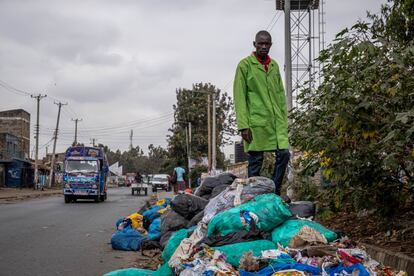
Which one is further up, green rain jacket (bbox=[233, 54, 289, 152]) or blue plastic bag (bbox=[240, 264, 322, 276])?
green rain jacket (bbox=[233, 54, 289, 152])

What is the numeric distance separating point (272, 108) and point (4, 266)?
3.70 metres

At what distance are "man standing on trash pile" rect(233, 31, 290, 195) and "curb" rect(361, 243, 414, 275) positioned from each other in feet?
4.57

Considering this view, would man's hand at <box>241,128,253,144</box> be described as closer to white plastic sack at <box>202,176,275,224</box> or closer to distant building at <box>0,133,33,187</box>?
white plastic sack at <box>202,176,275,224</box>

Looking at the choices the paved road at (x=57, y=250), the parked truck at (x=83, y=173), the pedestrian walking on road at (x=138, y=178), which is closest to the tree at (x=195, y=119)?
the pedestrian walking on road at (x=138, y=178)

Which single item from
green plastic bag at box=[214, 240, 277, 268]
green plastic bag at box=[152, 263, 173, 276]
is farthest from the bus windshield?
green plastic bag at box=[214, 240, 277, 268]

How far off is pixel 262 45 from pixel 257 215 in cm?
190

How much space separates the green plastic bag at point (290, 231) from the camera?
4630mm

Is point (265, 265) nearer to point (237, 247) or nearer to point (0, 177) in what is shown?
point (237, 247)

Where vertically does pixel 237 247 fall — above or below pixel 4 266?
above

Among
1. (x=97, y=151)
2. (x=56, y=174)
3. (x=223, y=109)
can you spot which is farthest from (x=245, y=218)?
(x=56, y=174)

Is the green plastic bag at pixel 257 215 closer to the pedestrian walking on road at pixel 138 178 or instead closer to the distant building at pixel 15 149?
the pedestrian walking on road at pixel 138 178

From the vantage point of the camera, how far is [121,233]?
851cm

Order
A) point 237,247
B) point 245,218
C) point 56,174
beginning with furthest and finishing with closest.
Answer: point 56,174
point 245,218
point 237,247

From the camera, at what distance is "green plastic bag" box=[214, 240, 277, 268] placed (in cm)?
423
